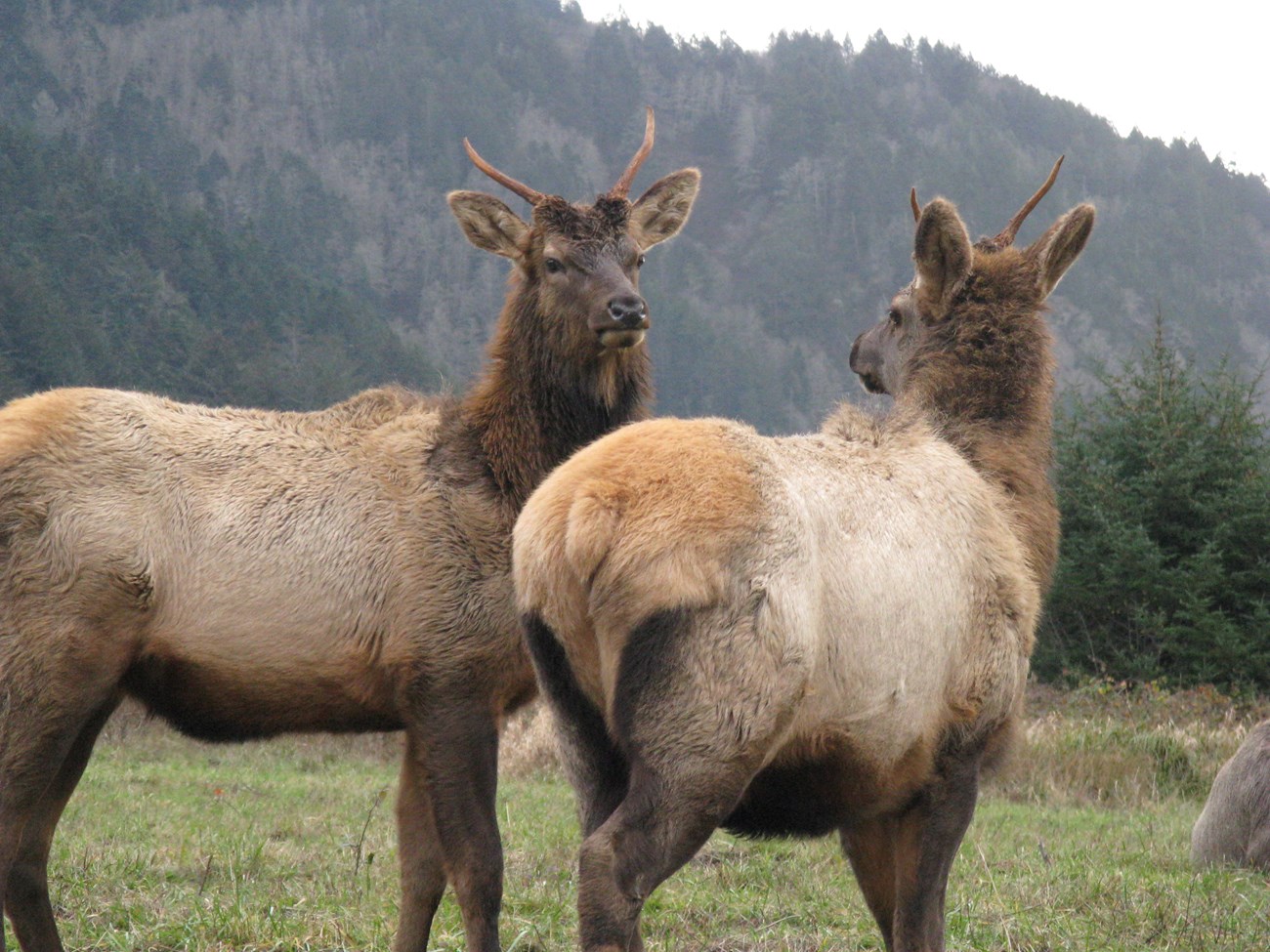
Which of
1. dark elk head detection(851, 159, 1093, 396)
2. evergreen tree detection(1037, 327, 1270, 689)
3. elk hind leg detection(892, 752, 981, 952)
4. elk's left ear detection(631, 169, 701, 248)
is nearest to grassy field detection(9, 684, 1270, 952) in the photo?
elk hind leg detection(892, 752, 981, 952)

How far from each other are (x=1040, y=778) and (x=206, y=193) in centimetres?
6793

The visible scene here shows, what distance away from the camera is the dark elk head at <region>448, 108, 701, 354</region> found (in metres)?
5.46

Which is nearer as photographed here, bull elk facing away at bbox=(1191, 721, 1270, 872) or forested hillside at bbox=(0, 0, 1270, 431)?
bull elk facing away at bbox=(1191, 721, 1270, 872)

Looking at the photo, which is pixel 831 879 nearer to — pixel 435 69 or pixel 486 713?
pixel 486 713

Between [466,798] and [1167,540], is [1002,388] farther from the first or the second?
[1167,540]

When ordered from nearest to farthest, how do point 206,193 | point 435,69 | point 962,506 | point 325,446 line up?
point 962,506, point 325,446, point 206,193, point 435,69

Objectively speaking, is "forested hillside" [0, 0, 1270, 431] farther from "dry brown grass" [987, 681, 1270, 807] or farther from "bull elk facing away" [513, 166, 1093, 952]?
"bull elk facing away" [513, 166, 1093, 952]

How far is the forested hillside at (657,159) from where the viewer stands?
7750cm

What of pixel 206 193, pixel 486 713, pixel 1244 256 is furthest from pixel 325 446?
pixel 1244 256

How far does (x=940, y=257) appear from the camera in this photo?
492 centimetres

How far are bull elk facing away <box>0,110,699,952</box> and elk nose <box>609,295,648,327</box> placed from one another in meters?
0.73

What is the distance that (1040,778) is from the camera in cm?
1107

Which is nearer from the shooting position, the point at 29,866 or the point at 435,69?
the point at 29,866

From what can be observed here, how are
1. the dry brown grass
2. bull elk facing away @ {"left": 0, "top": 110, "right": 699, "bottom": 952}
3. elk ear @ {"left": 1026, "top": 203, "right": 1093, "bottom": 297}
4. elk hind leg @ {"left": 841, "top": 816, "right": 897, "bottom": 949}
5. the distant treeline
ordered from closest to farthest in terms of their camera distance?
elk hind leg @ {"left": 841, "top": 816, "right": 897, "bottom": 949}
bull elk facing away @ {"left": 0, "top": 110, "right": 699, "bottom": 952}
elk ear @ {"left": 1026, "top": 203, "right": 1093, "bottom": 297}
the dry brown grass
the distant treeline
